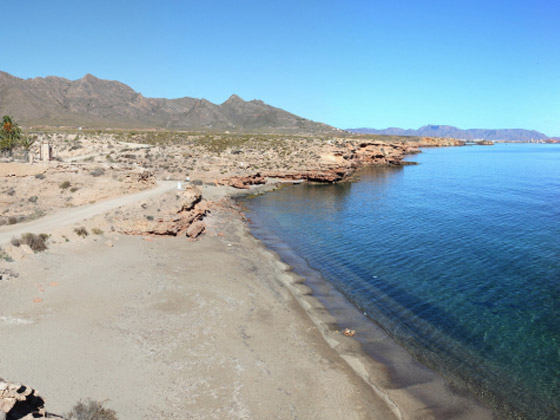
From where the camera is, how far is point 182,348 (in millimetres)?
11227

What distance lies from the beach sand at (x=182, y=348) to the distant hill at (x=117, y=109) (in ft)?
386

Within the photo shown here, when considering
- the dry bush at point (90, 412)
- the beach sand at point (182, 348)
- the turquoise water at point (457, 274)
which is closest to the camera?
the dry bush at point (90, 412)

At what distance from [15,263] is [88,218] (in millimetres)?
7101

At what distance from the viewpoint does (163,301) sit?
1402cm

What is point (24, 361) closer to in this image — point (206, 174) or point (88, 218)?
point (88, 218)

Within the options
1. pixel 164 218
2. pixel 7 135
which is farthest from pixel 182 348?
pixel 7 135

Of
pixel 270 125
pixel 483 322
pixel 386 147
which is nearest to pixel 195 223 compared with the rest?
pixel 483 322

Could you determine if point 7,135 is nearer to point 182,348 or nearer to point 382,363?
point 182,348

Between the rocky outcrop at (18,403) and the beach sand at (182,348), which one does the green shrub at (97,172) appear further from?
the rocky outcrop at (18,403)

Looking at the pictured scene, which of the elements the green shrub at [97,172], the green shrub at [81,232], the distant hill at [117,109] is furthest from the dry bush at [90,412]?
the distant hill at [117,109]

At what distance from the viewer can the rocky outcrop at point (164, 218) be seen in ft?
72.6

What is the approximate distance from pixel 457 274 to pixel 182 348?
14639 mm

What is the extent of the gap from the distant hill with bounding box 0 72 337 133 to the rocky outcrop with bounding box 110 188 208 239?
10651 cm

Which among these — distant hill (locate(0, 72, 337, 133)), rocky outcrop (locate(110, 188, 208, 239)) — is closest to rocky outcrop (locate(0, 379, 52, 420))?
rocky outcrop (locate(110, 188, 208, 239))
